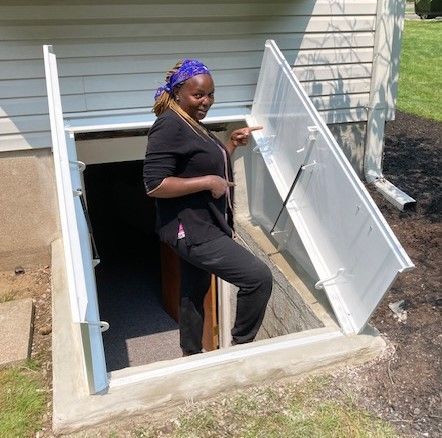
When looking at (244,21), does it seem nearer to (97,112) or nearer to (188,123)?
(97,112)

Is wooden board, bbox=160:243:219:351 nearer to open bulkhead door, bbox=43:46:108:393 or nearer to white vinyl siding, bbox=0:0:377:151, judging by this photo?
white vinyl siding, bbox=0:0:377:151

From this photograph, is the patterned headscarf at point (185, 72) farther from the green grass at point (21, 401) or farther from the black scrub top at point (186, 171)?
the green grass at point (21, 401)

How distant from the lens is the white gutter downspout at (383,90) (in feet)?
18.0

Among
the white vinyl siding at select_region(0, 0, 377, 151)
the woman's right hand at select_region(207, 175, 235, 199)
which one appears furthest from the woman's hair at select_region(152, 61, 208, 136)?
A: the white vinyl siding at select_region(0, 0, 377, 151)

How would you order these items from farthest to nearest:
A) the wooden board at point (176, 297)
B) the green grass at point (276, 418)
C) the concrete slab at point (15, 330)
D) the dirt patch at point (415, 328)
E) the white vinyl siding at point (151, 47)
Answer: the wooden board at point (176, 297) < the white vinyl siding at point (151, 47) < the concrete slab at point (15, 330) < the dirt patch at point (415, 328) < the green grass at point (276, 418)

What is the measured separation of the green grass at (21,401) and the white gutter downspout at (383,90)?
404 centimetres

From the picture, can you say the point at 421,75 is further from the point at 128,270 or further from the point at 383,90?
the point at 128,270

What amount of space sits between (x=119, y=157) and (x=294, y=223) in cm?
213

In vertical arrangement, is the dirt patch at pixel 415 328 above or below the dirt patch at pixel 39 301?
above

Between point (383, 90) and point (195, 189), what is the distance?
367 cm

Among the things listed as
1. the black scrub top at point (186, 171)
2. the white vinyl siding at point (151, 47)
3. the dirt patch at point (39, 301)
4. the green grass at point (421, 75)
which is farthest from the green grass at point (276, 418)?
the green grass at point (421, 75)

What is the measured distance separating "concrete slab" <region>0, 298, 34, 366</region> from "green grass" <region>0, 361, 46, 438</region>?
0.38 feet

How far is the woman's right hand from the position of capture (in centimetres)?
305

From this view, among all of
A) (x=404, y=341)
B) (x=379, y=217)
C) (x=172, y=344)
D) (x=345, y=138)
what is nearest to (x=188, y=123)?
(x=379, y=217)
